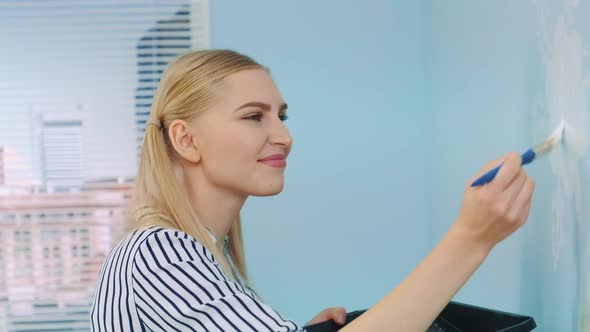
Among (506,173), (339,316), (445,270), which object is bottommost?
(339,316)

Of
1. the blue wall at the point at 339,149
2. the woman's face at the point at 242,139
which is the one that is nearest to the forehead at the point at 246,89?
the woman's face at the point at 242,139

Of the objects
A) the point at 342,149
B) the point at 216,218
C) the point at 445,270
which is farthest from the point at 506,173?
the point at 342,149

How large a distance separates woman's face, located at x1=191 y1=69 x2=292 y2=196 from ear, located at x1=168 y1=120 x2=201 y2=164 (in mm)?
11

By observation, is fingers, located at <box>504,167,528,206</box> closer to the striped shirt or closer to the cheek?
the striped shirt

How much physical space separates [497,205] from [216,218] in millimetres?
500

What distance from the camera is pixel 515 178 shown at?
2.62 feet

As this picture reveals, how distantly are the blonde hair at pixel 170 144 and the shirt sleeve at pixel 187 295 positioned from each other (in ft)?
0.48

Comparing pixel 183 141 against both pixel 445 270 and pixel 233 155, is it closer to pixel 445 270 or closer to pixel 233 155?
pixel 233 155

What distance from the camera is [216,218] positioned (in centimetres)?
115

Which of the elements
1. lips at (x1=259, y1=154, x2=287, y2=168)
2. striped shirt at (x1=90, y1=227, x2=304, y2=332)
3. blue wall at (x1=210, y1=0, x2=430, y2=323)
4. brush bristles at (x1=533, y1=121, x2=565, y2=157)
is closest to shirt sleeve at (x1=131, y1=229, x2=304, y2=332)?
striped shirt at (x1=90, y1=227, x2=304, y2=332)

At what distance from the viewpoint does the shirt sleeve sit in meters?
0.85

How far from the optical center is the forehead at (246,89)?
3.66 feet

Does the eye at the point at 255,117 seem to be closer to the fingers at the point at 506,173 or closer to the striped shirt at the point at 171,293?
the striped shirt at the point at 171,293

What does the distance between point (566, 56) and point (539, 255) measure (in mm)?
301
